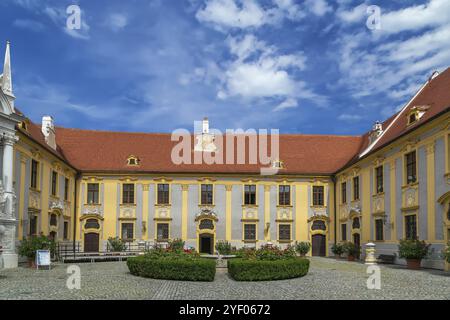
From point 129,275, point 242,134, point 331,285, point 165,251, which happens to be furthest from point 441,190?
point 242,134

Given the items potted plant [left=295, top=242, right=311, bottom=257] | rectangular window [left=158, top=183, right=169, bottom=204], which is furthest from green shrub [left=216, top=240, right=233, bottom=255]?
rectangular window [left=158, top=183, right=169, bottom=204]

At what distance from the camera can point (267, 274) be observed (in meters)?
14.6

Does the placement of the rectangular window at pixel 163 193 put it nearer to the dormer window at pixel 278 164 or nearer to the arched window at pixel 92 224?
the arched window at pixel 92 224

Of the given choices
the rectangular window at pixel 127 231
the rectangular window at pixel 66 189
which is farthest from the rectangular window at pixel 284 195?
the rectangular window at pixel 66 189

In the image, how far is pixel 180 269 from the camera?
575 inches

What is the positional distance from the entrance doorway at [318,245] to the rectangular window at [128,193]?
12.0 meters

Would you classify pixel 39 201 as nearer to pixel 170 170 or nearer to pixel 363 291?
pixel 170 170

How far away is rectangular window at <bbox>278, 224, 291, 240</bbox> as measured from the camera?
31.0m

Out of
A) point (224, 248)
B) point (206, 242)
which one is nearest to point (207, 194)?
point (206, 242)

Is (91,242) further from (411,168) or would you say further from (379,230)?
(411,168)

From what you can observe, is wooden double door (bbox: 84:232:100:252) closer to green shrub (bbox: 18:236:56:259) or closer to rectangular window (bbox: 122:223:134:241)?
rectangular window (bbox: 122:223:134:241)

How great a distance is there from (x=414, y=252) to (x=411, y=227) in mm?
2126

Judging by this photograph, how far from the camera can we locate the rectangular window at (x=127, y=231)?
3052 cm

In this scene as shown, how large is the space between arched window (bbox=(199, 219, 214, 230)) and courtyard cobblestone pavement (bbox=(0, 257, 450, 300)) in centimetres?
1427
